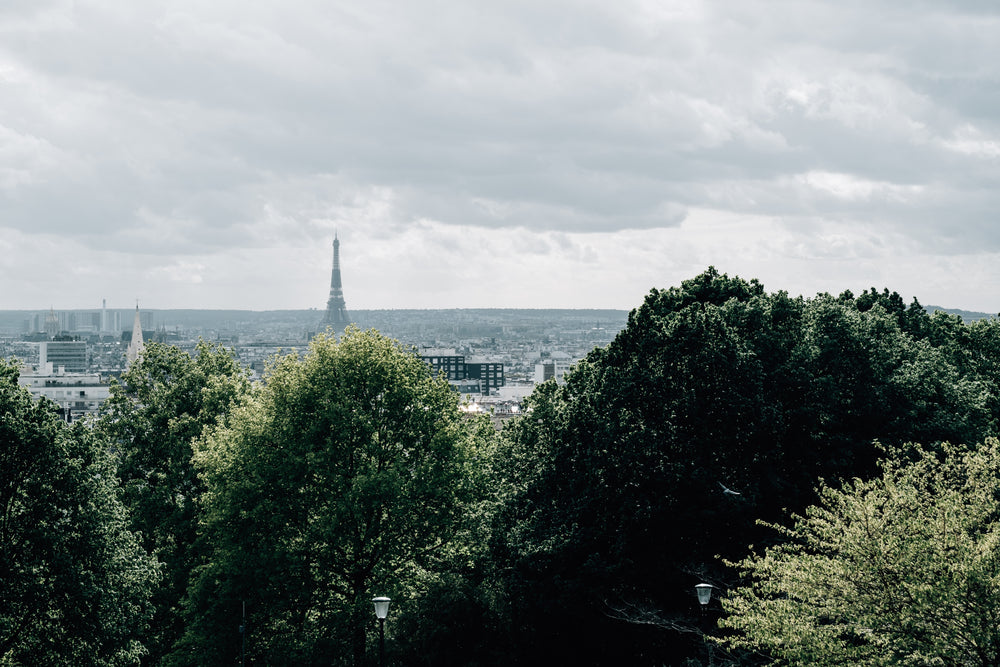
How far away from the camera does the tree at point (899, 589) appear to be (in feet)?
54.9

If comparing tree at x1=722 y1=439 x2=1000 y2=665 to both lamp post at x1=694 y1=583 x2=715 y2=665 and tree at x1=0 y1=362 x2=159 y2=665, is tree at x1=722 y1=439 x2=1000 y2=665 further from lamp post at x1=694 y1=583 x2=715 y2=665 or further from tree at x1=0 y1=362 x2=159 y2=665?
tree at x1=0 y1=362 x2=159 y2=665

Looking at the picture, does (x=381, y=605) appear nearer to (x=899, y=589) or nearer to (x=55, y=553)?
(x=55, y=553)

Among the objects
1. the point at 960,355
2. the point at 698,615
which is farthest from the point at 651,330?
the point at 960,355

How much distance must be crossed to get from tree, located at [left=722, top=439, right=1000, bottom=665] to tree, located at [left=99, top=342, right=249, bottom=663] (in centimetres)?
2395

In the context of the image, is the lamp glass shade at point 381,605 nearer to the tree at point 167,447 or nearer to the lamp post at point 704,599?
the lamp post at point 704,599

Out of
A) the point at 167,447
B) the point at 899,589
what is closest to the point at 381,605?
the point at 899,589

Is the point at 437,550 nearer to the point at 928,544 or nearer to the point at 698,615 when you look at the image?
the point at 698,615

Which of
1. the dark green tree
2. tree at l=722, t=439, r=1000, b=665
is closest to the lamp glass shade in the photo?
the dark green tree

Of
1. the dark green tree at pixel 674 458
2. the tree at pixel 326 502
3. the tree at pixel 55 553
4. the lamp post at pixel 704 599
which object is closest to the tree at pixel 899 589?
the lamp post at pixel 704 599

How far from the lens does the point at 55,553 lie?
2995cm

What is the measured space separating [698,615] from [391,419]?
36.6 ft

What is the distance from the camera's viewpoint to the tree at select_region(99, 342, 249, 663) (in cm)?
3941

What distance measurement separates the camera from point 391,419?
33.9 meters

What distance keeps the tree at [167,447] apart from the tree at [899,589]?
2395 cm
